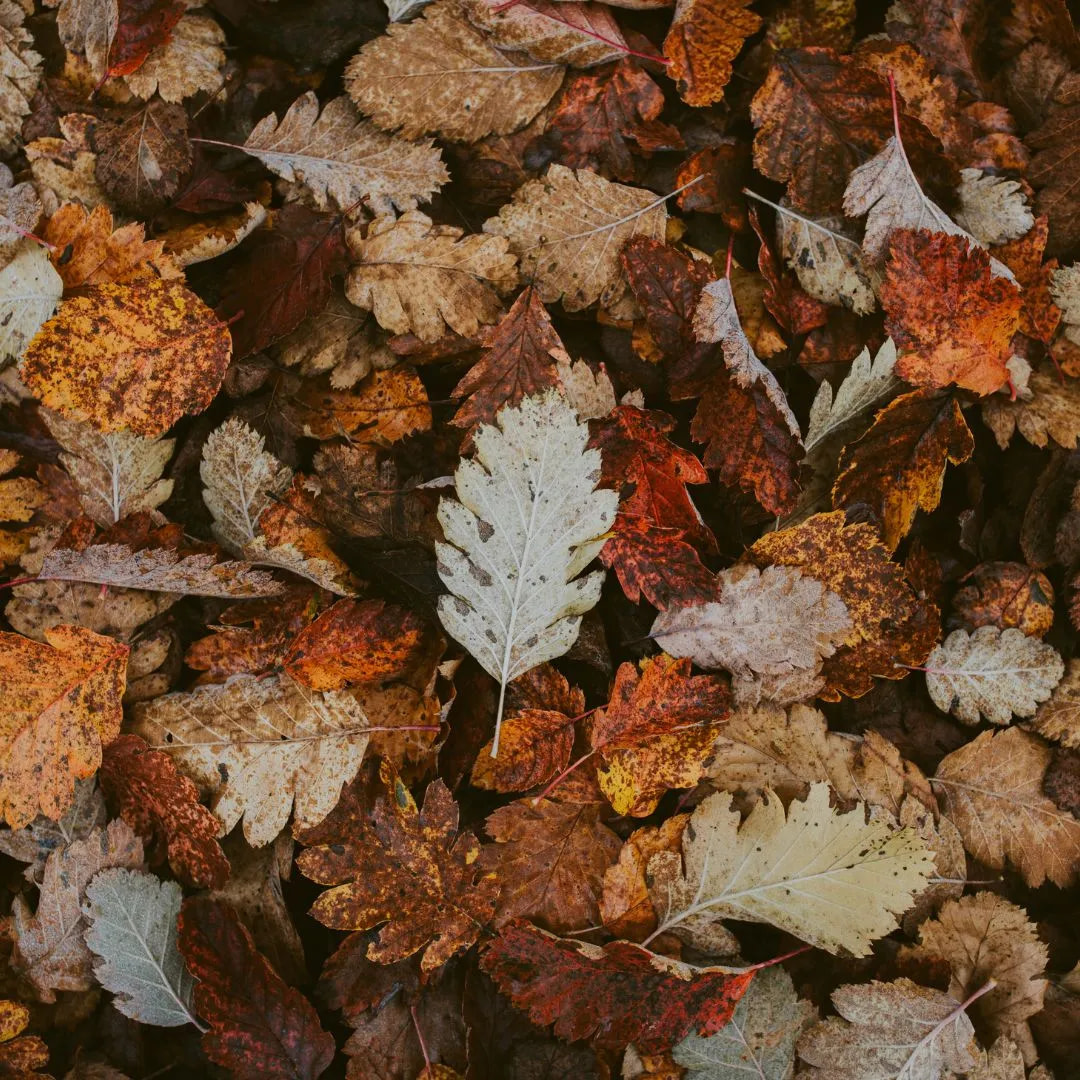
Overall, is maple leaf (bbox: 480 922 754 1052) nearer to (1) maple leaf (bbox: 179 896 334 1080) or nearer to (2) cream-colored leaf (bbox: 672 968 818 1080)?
(2) cream-colored leaf (bbox: 672 968 818 1080)

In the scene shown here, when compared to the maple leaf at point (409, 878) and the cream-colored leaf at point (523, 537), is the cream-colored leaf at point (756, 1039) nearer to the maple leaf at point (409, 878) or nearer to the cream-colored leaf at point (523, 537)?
the maple leaf at point (409, 878)

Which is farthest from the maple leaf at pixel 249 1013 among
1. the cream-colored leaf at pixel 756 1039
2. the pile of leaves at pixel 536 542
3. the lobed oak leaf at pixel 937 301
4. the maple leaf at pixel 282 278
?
the lobed oak leaf at pixel 937 301

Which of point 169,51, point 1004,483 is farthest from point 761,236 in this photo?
point 169,51

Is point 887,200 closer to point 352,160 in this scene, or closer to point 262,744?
point 352,160

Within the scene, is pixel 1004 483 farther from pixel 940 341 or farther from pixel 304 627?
pixel 304 627

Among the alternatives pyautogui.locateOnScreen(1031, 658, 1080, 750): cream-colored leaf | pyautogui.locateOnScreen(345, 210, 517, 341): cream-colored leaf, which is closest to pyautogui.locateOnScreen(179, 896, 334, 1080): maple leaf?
pyautogui.locateOnScreen(345, 210, 517, 341): cream-colored leaf

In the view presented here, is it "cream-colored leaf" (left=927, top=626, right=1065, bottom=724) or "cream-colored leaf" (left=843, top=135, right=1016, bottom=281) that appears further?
"cream-colored leaf" (left=927, top=626, right=1065, bottom=724)
